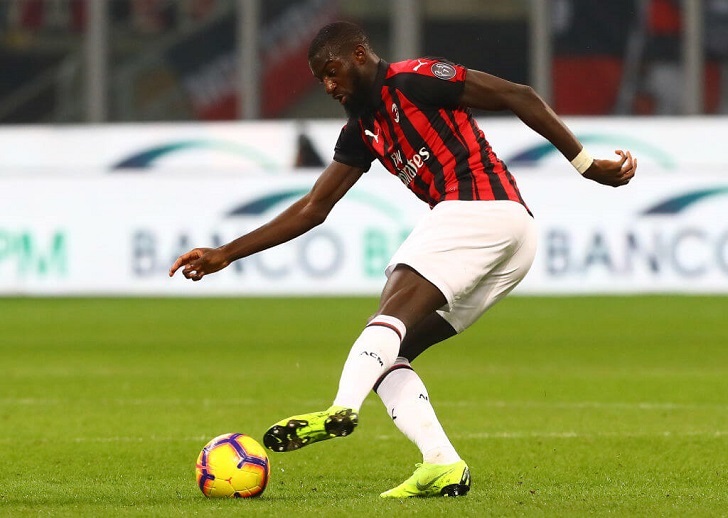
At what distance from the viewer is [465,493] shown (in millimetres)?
5844

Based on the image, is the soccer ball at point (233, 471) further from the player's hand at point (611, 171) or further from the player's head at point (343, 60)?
the player's hand at point (611, 171)

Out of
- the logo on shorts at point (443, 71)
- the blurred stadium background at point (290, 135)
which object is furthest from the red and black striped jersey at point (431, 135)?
the blurred stadium background at point (290, 135)

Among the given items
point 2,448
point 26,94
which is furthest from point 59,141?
point 2,448

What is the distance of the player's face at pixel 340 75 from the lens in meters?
5.61

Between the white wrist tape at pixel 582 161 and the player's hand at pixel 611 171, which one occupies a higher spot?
the white wrist tape at pixel 582 161

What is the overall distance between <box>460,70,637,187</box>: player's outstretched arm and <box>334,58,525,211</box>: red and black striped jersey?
0.06 meters

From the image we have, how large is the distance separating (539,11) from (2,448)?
53.7ft

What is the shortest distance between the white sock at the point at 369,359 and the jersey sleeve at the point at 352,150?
840 mm

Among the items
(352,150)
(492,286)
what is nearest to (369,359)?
(492,286)

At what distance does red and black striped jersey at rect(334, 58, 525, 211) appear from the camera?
5680mm

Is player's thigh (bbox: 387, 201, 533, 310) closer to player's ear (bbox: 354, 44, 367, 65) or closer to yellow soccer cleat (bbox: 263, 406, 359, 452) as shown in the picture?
player's ear (bbox: 354, 44, 367, 65)

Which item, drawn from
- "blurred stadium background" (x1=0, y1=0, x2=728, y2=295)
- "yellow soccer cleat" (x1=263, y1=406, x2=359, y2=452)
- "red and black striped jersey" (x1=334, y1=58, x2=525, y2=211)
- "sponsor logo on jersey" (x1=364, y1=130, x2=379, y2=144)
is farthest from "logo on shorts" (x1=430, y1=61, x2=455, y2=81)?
"blurred stadium background" (x1=0, y1=0, x2=728, y2=295)

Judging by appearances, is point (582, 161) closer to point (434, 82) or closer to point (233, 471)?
point (434, 82)

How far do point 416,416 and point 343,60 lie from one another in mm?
1357
